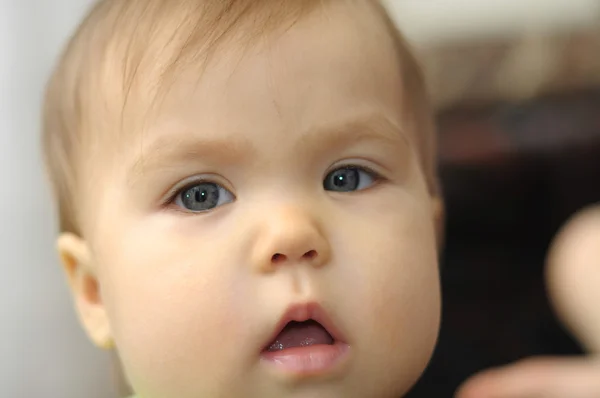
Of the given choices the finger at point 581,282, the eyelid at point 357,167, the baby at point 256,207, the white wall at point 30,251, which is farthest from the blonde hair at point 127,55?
the white wall at point 30,251

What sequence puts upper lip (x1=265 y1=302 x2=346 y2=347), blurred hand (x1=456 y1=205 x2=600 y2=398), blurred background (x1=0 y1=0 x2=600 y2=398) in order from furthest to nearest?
blurred background (x1=0 y1=0 x2=600 y2=398) < blurred hand (x1=456 y1=205 x2=600 y2=398) < upper lip (x1=265 y1=302 x2=346 y2=347)

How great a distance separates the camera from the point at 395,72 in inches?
29.7

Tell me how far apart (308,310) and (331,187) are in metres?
0.13

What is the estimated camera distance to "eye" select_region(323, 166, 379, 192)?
0.70 metres

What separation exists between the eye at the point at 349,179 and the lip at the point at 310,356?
0.13 m

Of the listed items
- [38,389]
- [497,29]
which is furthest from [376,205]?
[497,29]

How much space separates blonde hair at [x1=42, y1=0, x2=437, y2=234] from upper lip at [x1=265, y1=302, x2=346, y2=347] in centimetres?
23

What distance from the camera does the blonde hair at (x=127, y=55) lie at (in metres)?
0.67

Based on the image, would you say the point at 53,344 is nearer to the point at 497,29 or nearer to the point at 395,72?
the point at 395,72

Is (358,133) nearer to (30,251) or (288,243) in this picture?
(288,243)

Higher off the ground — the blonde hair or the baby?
the blonde hair

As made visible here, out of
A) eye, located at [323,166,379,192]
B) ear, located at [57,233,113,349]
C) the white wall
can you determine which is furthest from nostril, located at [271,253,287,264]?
the white wall

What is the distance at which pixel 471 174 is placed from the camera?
63.8 inches

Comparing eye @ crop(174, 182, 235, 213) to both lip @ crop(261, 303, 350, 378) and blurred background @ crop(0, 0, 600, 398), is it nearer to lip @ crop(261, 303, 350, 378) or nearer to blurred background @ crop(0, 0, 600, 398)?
lip @ crop(261, 303, 350, 378)
